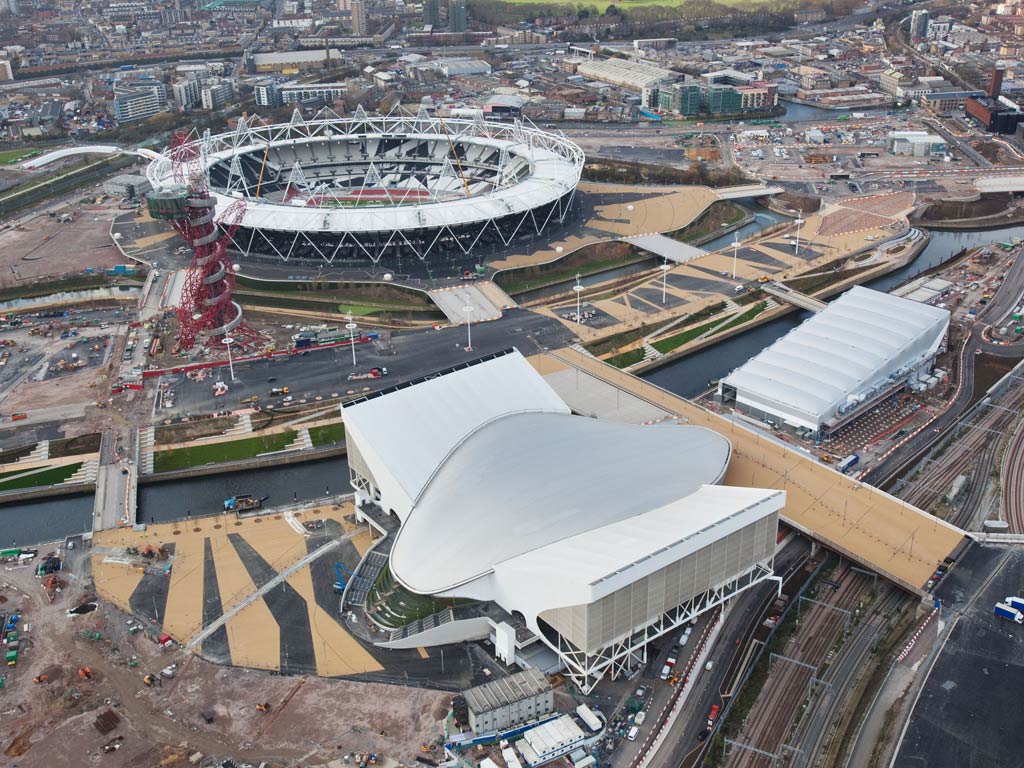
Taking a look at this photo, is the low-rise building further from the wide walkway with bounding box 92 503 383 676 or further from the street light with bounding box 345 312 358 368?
the wide walkway with bounding box 92 503 383 676

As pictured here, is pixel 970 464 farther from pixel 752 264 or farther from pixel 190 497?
pixel 190 497

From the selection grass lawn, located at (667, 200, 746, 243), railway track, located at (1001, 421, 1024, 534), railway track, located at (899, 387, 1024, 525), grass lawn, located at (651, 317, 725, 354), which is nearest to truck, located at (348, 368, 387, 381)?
grass lawn, located at (651, 317, 725, 354)

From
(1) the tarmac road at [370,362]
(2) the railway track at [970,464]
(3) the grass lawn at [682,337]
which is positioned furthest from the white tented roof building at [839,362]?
(1) the tarmac road at [370,362]

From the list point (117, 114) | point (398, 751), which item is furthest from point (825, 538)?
point (117, 114)

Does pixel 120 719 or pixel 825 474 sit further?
pixel 825 474

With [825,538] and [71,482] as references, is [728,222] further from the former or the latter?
[71,482]

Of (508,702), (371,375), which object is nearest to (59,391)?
(371,375)

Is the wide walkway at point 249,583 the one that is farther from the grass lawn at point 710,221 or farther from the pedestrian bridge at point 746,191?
the pedestrian bridge at point 746,191
